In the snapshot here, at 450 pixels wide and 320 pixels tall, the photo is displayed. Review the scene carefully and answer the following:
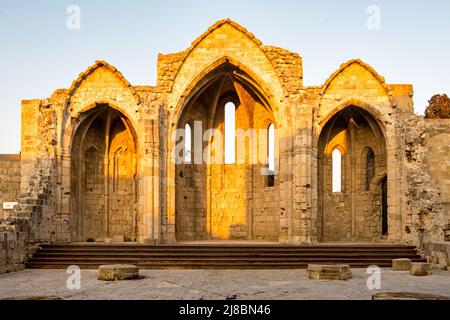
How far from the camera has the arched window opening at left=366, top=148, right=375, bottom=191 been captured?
2358 centimetres

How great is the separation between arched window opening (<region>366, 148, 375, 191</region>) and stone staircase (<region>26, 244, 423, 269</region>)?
236 inches

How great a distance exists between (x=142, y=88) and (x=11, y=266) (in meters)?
8.76

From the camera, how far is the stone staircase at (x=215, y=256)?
1598 cm

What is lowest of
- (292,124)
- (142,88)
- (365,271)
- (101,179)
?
(365,271)

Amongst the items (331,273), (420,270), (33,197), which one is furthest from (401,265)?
(33,197)

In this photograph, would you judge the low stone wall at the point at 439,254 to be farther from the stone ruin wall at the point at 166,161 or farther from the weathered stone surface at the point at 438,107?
the weathered stone surface at the point at 438,107

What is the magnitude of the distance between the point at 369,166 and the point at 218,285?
45.7 ft

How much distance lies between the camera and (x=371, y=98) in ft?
68.6

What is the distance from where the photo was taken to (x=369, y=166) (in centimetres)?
2378

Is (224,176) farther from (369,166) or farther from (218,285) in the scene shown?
(218,285)
